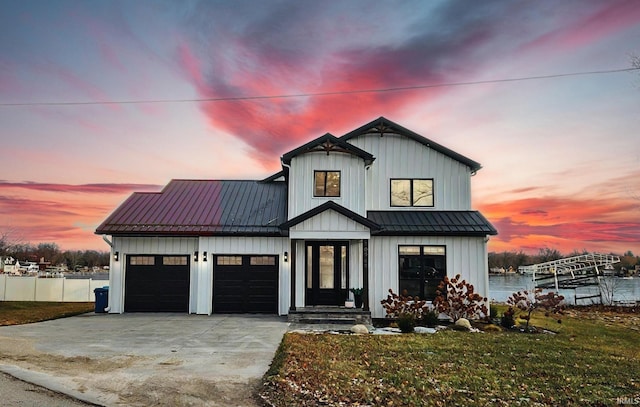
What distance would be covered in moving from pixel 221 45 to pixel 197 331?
9412mm

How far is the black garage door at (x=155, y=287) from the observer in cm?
1575

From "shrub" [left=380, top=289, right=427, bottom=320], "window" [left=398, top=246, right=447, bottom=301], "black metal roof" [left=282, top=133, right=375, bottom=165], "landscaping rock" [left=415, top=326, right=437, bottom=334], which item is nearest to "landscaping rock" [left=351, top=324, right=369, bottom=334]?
"landscaping rock" [left=415, top=326, right=437, bottom=334]

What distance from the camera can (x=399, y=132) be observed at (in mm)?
15984

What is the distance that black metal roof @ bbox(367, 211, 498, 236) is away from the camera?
571 inches

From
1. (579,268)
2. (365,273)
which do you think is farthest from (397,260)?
(579,268)

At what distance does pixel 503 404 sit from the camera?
18.6 ft

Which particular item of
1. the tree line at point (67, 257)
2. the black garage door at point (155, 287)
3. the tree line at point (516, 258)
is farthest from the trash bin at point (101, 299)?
the tree line at point (67, 257)

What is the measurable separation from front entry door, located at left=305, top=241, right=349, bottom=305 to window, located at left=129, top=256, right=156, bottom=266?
5700 millimetres

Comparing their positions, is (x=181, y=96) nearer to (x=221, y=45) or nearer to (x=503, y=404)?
(x=221, y=45)

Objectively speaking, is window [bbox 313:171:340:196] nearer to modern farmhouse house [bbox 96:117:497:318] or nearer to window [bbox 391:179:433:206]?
modern farmhouse house [bbox 96:117:497:318]

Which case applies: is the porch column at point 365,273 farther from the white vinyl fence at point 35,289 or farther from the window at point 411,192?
the white vinyl fence at point 35,289

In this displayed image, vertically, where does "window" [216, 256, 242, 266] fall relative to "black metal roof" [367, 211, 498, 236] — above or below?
below

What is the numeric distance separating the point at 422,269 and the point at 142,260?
→ 32.6ft

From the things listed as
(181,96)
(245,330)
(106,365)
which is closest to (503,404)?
(106,365)
